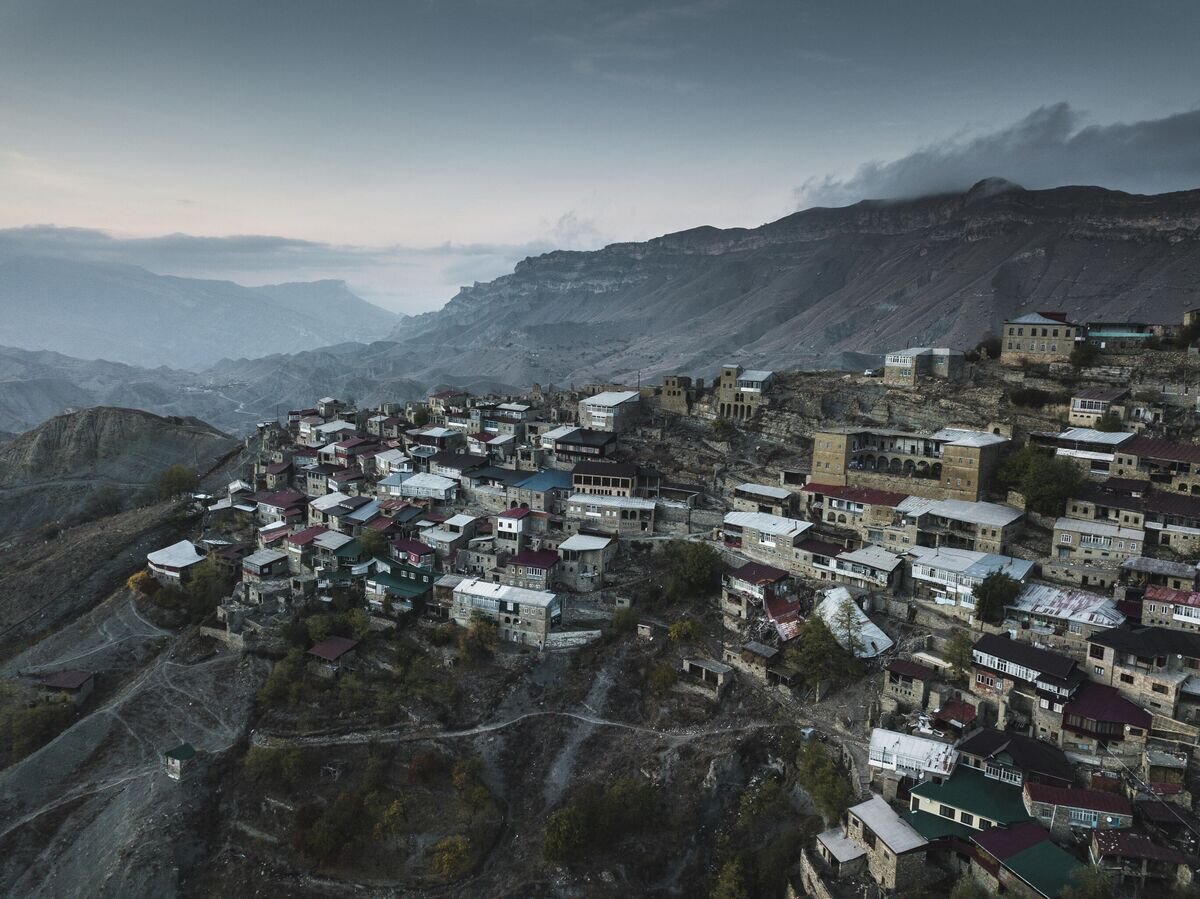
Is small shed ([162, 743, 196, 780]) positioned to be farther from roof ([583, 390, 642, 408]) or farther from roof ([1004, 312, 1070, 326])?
roof ([1004, 312, 1070, 326])

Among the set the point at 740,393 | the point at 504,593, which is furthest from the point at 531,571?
the point at 740,393

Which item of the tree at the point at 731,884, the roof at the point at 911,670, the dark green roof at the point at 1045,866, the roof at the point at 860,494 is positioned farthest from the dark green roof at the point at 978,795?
the roof at the point at 860,494

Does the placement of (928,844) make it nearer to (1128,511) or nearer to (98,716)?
(1128,511)

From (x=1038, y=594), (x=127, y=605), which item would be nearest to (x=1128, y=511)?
(x=1038, y=594)

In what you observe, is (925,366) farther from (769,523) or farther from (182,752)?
(182,752)

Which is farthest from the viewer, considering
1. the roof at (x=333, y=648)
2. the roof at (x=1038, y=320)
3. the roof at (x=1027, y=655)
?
the roof at (x=1038, y=320)

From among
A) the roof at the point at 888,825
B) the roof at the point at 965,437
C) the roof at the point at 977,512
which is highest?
the roof at the point at 965,437

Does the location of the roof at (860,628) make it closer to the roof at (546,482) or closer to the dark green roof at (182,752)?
the roof at (546,482)
